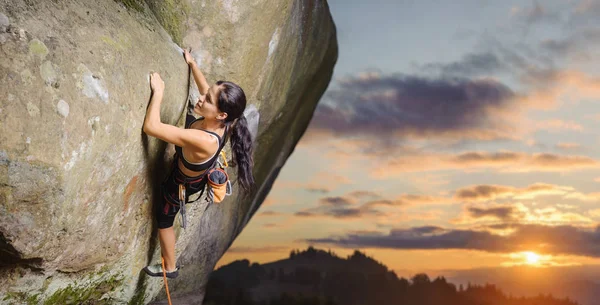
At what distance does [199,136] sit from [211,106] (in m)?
0.24

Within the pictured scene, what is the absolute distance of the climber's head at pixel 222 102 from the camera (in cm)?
454

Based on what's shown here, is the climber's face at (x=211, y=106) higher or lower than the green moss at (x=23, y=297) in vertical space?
higher

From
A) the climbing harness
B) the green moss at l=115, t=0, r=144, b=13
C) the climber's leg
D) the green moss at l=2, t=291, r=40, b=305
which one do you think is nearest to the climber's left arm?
the climbing harness

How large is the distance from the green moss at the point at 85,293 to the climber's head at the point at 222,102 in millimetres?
1593

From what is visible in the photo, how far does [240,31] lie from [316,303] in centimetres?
786

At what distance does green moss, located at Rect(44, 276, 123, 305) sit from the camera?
4.66m

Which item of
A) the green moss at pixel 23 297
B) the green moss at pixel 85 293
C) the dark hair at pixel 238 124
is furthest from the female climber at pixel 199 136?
the green moss at pixel 23 297

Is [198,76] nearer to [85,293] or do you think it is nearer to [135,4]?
[135,4]

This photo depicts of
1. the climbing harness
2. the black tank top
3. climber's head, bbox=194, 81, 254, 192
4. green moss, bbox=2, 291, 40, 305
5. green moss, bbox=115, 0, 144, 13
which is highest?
green moss, bbox=115, 0, 144, 13

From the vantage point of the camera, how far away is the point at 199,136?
4.48m

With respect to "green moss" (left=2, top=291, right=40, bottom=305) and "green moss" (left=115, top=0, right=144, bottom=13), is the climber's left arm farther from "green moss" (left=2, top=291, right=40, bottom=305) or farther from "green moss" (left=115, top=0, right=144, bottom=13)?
"green moss" (left=2, top=291, right=40, bottom=305)

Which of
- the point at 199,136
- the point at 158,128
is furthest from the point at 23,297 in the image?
the point at 199,136

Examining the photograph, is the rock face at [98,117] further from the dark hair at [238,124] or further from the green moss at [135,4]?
the dark hair at [238,124]

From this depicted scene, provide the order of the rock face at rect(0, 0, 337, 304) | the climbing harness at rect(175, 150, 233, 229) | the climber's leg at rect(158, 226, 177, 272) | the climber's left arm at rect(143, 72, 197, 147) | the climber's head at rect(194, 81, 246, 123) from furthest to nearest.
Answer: the climber's leg at rect(158, 226, 177, 272), the climbing harness at rect(175, 150, 233, 229), the climber's head at rect(194, 81, 246, 123), the climber's left arm at rect(143, 72, 197, 147), the rock face at rect(0, 0, 337, 304)
